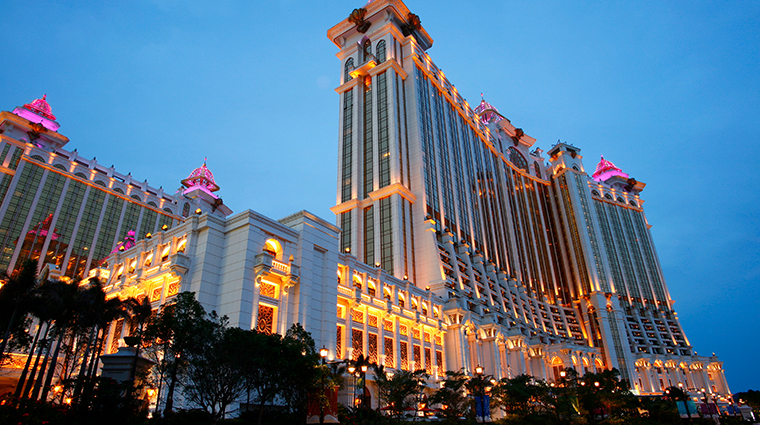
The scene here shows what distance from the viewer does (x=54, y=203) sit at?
8788 cm

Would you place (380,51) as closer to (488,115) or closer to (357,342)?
(488,115)

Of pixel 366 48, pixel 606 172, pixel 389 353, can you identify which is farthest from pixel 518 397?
pixel 606 172

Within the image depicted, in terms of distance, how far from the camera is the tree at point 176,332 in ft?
76.6

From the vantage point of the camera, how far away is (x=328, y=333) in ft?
127

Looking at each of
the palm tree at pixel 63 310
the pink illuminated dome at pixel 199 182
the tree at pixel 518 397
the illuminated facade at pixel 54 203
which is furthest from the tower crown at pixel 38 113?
the tree at pixel 518 397

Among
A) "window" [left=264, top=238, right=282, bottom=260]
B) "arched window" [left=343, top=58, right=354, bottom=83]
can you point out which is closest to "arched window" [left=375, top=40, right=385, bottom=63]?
"arched window" [left=343, top=58, right=354, bottom=83]

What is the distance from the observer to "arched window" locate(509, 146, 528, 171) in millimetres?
132750

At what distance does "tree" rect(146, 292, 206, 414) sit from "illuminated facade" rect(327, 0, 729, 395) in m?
35.5

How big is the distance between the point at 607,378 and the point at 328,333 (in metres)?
34.5

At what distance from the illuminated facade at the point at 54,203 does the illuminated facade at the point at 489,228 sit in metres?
46.9

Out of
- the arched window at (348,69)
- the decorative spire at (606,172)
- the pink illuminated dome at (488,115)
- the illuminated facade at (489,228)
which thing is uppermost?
the pink illuminated dome at (488,115)

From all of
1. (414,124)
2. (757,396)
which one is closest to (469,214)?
(414,124)

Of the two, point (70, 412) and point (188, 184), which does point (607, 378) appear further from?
point (188, 184)

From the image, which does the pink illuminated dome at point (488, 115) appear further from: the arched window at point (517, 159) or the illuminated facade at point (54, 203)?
the illuminated facade at point (54, 203)
